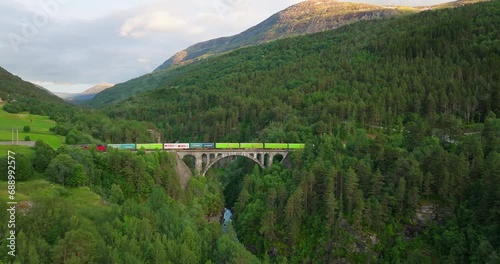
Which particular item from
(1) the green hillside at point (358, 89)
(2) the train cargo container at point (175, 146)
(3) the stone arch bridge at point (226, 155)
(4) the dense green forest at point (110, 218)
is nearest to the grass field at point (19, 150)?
(4) the dense green forest at point (110, 218)

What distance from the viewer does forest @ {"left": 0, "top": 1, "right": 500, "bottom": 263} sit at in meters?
42.4

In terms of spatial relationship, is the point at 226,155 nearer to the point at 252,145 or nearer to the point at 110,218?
the point at 252,145

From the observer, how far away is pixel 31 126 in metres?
90.3

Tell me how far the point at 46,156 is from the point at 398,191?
51133 millimetres

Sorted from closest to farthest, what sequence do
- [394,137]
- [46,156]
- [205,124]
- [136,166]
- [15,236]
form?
1. [15,236]
2. [46,156]
3. [136,166]
4. [394,137]
5. [205,124]

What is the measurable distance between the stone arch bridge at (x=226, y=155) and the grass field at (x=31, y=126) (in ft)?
86.0

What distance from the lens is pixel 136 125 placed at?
11725cm

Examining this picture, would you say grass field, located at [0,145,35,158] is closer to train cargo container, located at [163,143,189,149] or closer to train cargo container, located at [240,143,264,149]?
train cargo container, located at [163,143,189,149]

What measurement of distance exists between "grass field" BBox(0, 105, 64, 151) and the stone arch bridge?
86.0 feet

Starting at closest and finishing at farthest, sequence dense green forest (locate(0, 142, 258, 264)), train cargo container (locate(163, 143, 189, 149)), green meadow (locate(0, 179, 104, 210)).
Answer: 1. dense green forest (locate(0, 142, 258, 264))
2. green meadow (locate(0, 179, 104, 210))
3. train cargo container (locate(163, 143, 189, 149))

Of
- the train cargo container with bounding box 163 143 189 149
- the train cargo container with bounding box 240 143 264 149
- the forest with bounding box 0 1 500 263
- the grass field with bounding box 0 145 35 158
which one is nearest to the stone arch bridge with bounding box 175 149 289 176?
the train cargo container with bounding box 240 143 264 149

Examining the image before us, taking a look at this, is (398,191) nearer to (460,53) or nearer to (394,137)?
(394,137)

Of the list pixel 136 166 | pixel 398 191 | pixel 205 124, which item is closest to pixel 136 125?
pixel 205 124

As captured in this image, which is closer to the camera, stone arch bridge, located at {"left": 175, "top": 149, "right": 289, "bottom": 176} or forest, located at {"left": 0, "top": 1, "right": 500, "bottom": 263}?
forest, located at {"left": 0, "top": 1, "right": 500, "bottom": 263}
